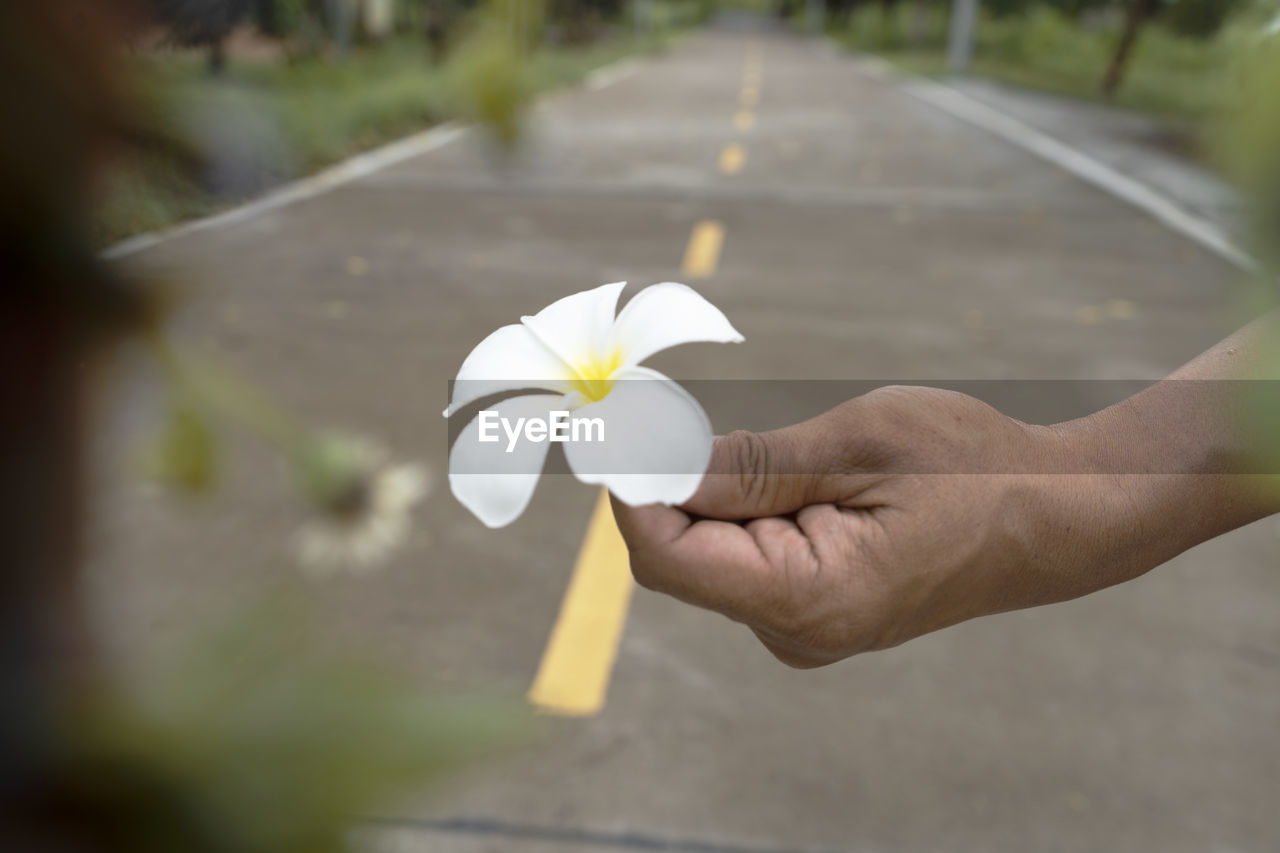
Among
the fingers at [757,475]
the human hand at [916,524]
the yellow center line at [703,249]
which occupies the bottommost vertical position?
the yellow center line at [703,249]

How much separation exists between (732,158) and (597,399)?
9.73m

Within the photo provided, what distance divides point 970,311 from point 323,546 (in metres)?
5.28

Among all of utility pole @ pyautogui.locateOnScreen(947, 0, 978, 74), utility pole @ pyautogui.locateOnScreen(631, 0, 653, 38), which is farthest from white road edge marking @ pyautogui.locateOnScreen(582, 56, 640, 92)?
utility pole @ pyautogui.locateOnScreen(947, 0, 978, 74)

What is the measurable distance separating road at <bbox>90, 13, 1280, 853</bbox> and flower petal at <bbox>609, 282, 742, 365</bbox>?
0.09m

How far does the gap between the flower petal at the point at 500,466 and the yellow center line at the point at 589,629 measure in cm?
216

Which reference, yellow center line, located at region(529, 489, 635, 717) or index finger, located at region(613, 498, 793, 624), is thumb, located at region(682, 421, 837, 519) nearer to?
index finger, located at region(613, 498, 793, 624)

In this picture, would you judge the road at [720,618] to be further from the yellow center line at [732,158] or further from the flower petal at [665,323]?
the yellow center line at [732,158]

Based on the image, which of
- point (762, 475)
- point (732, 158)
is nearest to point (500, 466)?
point (762, 475)

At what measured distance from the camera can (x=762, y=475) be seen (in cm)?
51

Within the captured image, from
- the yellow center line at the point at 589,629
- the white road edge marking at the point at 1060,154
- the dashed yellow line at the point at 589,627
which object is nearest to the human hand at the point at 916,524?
the dashed yellow line at the point at 589,627

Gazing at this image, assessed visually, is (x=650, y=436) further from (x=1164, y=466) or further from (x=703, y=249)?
(x=703, y=249)

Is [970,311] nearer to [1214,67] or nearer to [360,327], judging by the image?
[360,327]

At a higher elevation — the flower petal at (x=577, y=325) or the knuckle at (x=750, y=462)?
the flower petal at (x=577, y=325)

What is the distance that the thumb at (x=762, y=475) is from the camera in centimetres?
48
